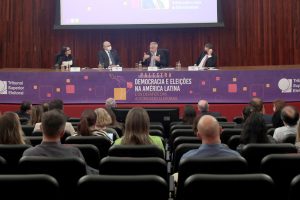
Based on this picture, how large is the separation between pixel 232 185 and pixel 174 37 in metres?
10.9

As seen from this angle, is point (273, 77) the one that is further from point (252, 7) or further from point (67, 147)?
point (67, 147)

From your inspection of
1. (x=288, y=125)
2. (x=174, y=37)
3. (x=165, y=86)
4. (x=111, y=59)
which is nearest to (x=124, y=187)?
(x=288, y=125)

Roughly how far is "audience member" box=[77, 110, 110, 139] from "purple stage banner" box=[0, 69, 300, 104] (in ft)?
16.0

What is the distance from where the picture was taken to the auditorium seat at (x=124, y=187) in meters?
2.47

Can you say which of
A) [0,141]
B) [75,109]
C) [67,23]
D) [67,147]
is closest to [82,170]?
[67,147]

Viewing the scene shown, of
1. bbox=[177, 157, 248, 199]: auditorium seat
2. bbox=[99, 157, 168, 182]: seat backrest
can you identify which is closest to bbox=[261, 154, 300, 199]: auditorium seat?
bbox=[177, 157, 248, 199]: auditorium seat

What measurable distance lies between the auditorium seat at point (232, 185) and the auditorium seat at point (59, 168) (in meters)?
0.94

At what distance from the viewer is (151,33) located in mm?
13141

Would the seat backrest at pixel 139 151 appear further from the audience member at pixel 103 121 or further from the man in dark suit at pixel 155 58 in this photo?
the man in dark suit at pixel 155 58

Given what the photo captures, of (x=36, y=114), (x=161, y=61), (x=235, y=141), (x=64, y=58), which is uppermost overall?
(x=64, y=58)

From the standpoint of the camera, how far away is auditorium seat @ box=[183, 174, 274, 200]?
245cm

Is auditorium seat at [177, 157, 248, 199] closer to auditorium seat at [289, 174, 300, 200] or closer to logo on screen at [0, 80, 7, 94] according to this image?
auditorium seat at [289, 174, 300, 200]

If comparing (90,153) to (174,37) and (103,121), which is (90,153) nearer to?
(103,121)

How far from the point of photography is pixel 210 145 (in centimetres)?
372
